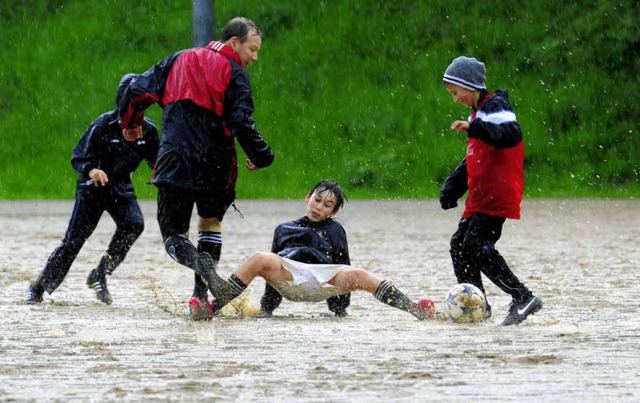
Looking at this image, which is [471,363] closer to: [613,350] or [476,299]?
[613,350]

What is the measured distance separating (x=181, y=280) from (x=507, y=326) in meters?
4.58

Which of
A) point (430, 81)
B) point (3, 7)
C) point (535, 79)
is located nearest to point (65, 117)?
point (3, 7)

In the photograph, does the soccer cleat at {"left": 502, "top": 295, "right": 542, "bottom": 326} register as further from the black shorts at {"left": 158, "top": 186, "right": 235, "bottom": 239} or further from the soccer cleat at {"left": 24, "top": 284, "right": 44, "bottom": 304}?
the soccer cleat at {"left": 24, "top": 284, "right": 44, "bottom": 304}

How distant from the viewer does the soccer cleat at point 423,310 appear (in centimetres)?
815

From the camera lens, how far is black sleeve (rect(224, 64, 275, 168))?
8047mm

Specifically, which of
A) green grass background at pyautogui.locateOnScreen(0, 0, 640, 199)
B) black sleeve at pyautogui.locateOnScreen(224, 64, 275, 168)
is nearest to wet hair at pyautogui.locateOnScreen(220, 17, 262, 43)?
black sleeve at pyautogui.locateOnScreen(224, 64, 275, 168)

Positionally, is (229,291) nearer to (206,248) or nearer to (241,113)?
(206,248)

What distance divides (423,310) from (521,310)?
1.86 ft

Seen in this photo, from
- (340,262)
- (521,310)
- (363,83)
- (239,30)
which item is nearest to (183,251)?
(340,262)

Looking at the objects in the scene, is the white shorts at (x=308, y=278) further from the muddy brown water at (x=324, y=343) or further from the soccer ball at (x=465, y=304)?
the soccer ball at (x=465, y=304)

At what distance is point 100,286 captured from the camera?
9.66 metres

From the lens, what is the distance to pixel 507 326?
309 inches

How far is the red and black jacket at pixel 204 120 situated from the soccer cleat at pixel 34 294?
5.81 feet

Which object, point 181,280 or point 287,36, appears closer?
point 181,280
